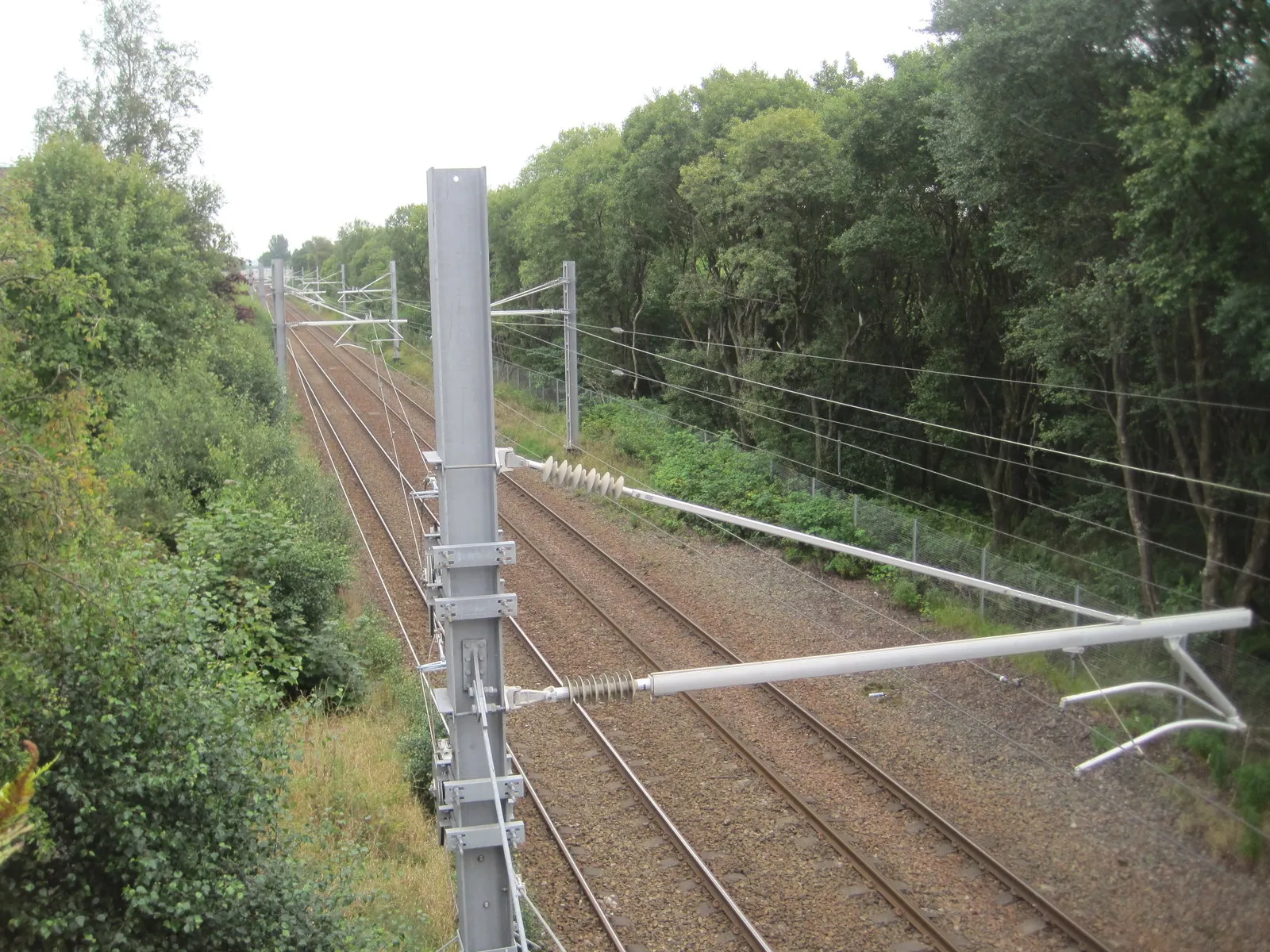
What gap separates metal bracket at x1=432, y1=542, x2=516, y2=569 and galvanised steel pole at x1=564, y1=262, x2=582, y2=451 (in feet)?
55.1

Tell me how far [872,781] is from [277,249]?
13729 centimetres

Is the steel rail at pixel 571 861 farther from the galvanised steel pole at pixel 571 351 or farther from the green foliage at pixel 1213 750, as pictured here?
the galvanised steel pole at pixel 571 351

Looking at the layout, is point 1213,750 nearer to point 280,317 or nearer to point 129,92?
point 280,317

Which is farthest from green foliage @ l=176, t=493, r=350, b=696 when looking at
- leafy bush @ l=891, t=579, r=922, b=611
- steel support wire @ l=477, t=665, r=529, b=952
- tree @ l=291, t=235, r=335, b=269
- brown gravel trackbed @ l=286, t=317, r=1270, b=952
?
tree @ l=291, t=235, r=335, b=269

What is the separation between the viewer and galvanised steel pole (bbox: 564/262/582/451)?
2191 cm

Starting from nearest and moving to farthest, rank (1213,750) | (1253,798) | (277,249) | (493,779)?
(493,779)
(1253,798)
(1213,750)
(277,249)

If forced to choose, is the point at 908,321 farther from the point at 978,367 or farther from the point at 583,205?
the point at 583,205

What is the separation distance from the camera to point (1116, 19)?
426 inches

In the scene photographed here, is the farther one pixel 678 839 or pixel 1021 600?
pixel 1021 600

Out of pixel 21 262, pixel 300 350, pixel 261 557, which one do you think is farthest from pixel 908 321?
pixel 300 350

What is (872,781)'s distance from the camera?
35.1 feet

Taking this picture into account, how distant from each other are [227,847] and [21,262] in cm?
385

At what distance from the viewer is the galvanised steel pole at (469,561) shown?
481cm

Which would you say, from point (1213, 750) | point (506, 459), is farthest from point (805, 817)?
point (506, 459)
